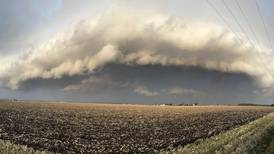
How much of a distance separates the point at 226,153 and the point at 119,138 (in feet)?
56.2

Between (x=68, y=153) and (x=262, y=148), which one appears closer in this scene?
(x=262, y=148)

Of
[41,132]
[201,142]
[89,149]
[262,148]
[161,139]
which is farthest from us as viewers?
[41,132]

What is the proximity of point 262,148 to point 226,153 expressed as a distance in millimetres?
1735

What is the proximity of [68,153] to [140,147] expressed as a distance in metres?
6.21

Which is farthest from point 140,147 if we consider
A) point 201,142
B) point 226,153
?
point 226,153

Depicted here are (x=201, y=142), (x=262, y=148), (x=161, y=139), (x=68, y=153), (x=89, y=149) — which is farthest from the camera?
(x=161, y=139)

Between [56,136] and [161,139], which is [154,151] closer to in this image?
[161,139]

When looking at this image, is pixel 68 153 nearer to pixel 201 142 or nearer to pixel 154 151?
pixel 154 151

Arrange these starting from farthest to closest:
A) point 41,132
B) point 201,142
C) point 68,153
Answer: point 41,132 < point 201,142 < point 68,153

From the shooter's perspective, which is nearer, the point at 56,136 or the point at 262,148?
the point at 262,148

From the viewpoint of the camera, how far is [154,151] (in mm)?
29375

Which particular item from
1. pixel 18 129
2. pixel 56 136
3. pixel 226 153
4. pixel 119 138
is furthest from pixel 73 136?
pixel 226 153

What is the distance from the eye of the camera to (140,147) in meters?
32.0

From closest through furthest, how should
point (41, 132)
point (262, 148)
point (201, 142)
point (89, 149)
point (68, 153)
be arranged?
point (262, 148) < point (68, 153) < point (89, 149) < point (201, 142) < point (41, 132)
